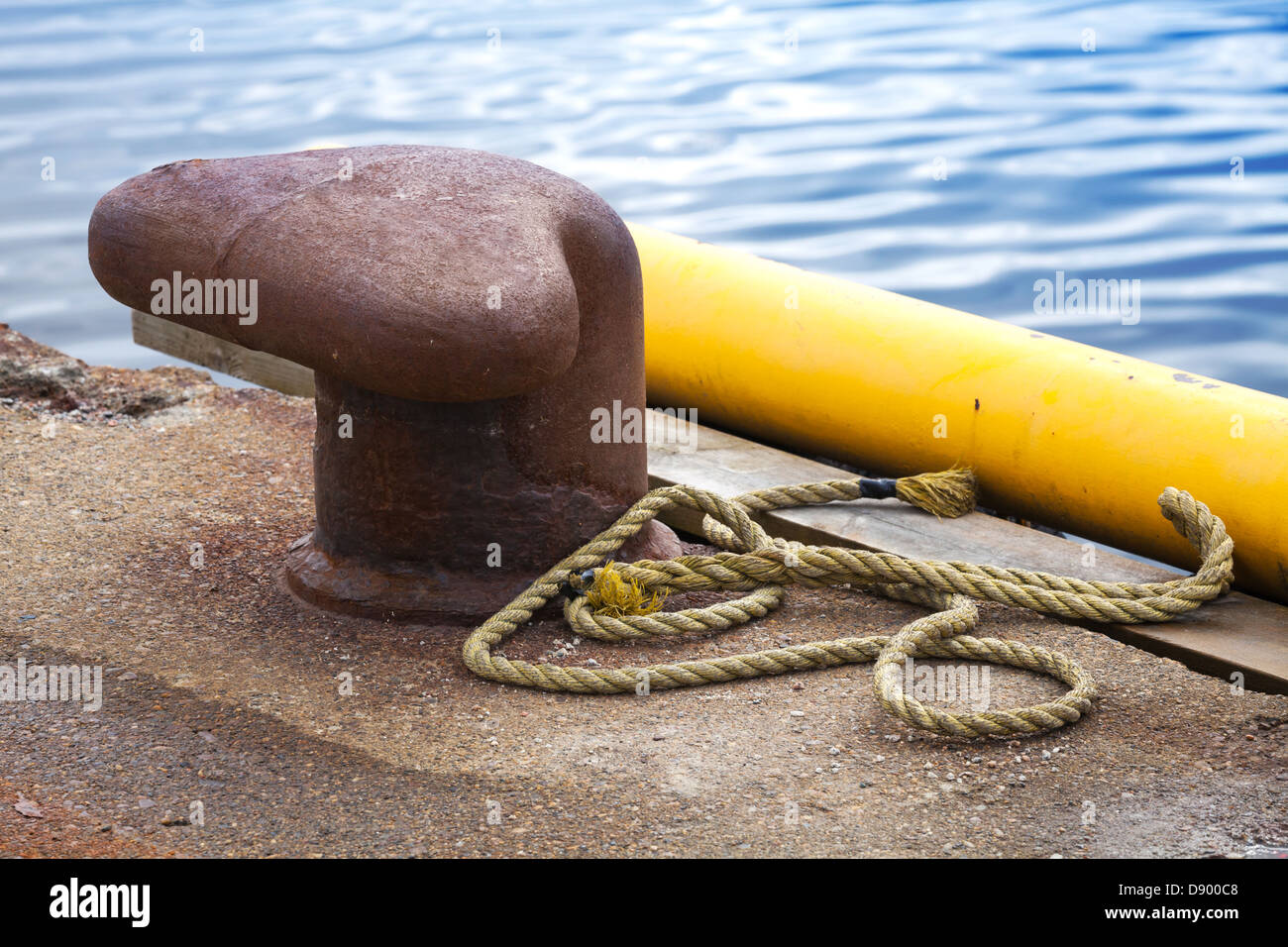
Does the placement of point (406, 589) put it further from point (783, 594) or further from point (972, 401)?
point (972, 401)

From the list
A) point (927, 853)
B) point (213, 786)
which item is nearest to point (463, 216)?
point (213, 786)

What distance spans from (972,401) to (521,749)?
194 cm

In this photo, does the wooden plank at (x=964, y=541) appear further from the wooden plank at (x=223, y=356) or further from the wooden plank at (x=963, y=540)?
the wooden plank at (x=223, y=356)

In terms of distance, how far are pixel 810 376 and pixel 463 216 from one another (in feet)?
5.66

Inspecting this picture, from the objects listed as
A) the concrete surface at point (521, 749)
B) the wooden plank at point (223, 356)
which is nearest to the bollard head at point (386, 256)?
the concrete surface at point (521, 749)

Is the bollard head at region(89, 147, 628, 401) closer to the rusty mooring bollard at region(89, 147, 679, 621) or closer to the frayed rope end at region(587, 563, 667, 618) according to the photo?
the rusty mooring bollard at region(89, 147, 679, 621)

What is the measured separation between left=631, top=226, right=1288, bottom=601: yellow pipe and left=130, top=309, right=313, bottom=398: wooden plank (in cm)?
152

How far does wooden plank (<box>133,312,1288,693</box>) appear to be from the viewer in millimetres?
3143

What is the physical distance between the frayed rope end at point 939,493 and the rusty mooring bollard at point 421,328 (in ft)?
2.74

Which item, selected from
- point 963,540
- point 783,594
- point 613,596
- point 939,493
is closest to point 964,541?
point 963,540

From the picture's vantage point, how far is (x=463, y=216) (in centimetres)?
294

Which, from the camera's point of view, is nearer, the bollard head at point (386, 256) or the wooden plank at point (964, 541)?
the bollard head at point (386, 256)

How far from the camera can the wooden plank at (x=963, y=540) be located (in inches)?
124
